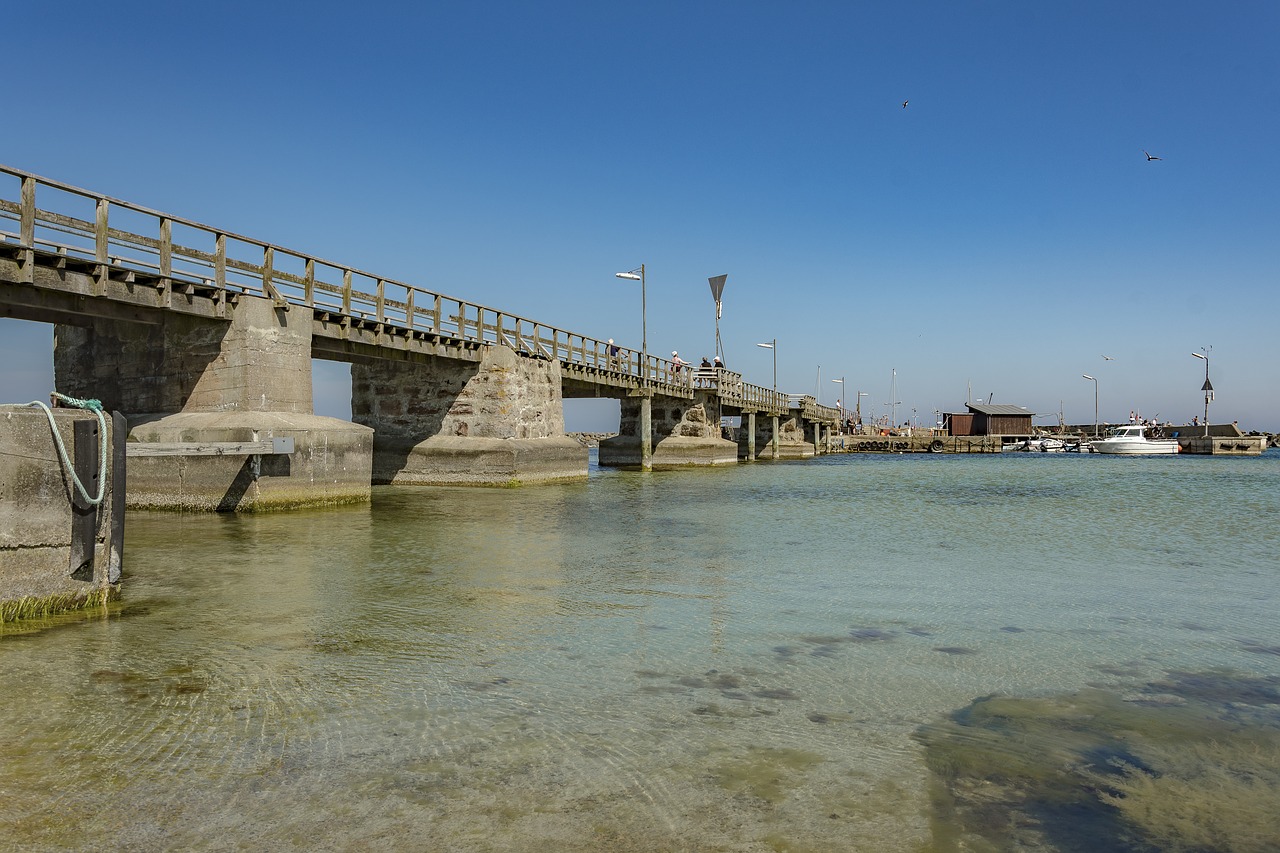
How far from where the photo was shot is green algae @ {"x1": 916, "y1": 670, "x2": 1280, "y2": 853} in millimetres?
3381

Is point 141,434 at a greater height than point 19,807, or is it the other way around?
point 141,434

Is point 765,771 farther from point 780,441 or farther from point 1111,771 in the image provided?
point 780,441

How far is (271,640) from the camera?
669 centimetres

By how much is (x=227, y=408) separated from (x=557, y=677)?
14792 millimetres

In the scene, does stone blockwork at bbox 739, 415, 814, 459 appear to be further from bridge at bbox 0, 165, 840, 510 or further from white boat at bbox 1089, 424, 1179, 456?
bridge at bbox 0, 165, 840, 510

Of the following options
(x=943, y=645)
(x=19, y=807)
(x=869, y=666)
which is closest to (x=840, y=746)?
(x=869, y=666)

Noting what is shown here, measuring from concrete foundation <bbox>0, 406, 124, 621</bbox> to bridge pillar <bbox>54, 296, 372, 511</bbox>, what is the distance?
9.61 metres

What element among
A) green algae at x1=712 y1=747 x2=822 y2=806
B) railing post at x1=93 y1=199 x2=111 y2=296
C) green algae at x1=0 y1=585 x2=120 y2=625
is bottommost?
green algae at x1=712 y1=747 x2=822 y2=806

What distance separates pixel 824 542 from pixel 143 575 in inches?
393

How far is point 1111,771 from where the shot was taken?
4.07 meters

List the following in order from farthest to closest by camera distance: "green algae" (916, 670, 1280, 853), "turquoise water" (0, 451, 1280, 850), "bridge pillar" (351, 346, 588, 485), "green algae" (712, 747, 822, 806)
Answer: "bridge pillar" (351, 346, 588, 485)
"green algae" (712, 747, 822, 806)
"turquoise water" (0, 451, 1280, 850)
"green algae" (916, 670, 1280, 853)

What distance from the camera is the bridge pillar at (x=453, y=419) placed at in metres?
27.2

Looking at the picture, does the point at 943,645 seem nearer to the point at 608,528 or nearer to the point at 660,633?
the point at 660,633

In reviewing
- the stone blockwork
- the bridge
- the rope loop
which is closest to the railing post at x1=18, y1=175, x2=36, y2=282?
the bridge
